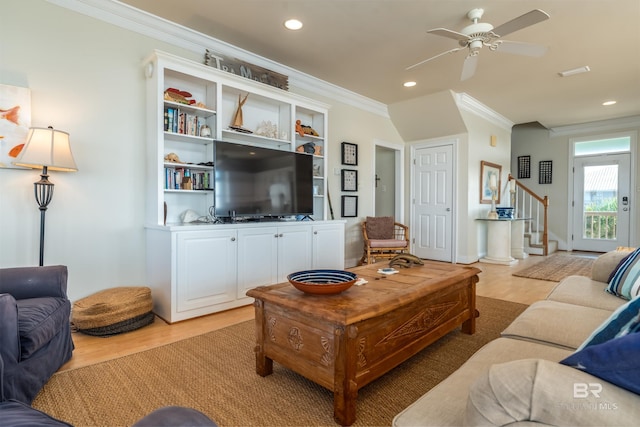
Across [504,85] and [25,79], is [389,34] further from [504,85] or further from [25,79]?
[25,79]

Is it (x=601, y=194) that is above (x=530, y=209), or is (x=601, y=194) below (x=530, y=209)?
above

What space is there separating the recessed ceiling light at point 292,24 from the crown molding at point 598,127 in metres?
6.56

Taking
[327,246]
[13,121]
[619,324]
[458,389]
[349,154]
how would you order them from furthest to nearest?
[349,154]
[327,246]
[13,121]
[458,389]
[619,324]

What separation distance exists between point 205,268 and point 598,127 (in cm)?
792

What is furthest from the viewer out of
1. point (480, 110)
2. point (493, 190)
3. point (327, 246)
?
point (493, 190)

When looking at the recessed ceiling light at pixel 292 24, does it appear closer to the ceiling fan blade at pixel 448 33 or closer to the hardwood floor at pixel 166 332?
the ceiling fan blade at pixel 448 33

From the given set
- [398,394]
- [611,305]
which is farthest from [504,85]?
[398,394]

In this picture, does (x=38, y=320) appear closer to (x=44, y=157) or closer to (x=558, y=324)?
(x=44, y=157)

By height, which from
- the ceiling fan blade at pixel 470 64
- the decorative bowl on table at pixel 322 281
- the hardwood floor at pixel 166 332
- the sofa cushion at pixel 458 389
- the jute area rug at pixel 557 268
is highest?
the ceiling fan blade at pixel 470 64

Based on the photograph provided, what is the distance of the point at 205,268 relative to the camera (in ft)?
9.43

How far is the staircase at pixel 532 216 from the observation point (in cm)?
643

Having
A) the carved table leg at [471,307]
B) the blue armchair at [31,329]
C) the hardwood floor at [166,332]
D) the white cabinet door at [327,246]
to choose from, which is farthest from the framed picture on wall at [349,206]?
the blue armchair at [31,329]

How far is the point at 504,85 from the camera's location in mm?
4590

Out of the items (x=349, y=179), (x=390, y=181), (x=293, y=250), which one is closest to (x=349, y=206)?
(x=349, y=179)
